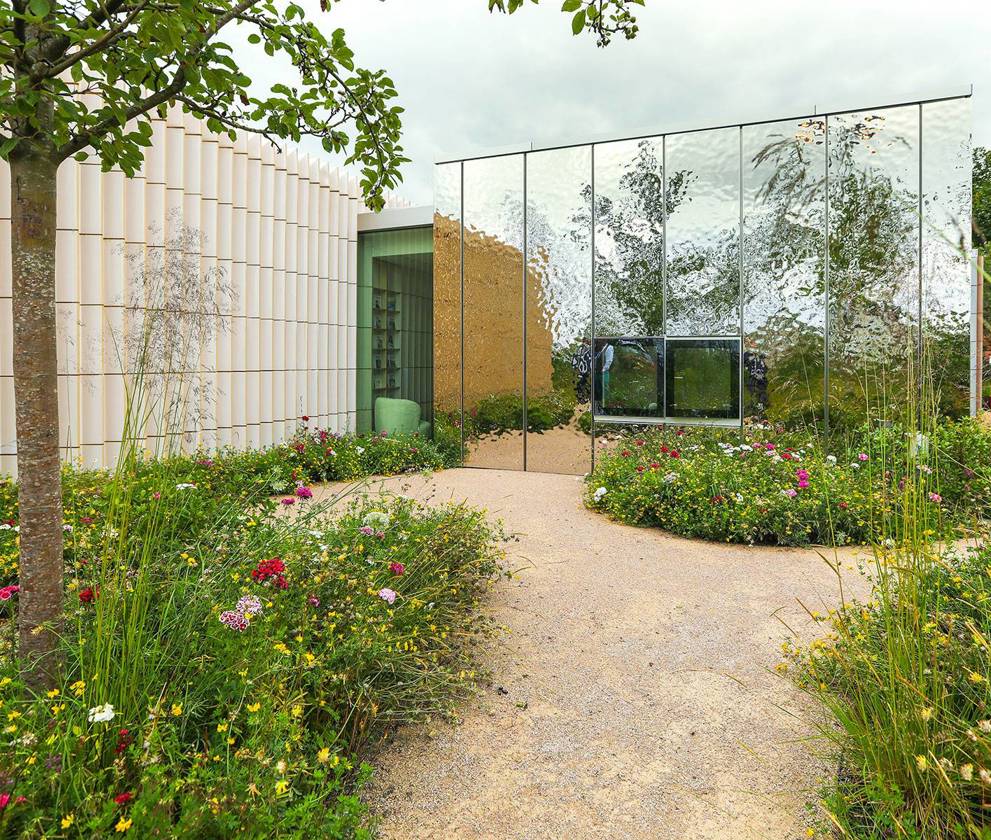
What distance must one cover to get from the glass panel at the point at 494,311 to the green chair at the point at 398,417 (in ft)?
3.15

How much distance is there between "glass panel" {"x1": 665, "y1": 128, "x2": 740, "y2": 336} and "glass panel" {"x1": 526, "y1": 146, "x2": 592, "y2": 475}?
3.25 feet

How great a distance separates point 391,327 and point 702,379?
4.51 m

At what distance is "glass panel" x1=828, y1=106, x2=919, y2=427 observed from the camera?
260 inches

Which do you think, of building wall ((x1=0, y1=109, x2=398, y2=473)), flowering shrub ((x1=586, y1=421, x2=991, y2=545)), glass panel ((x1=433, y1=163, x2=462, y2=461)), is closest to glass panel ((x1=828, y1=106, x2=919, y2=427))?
flowering shrub ((x1=586, y1=421, x2=991, y2=545))

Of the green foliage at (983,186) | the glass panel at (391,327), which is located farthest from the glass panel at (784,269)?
the green foliage at (983,186)

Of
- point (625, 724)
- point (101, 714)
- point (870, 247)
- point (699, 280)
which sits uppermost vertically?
point (870, 247)

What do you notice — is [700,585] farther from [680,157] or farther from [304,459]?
[680,157]

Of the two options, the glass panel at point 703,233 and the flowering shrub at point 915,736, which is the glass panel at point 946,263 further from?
the flowering shrub at point 915,736

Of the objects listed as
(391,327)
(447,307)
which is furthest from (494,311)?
(391,327)

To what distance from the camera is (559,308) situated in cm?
780

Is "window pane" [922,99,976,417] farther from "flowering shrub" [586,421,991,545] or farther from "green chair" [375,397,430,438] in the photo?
"green chair" [375,397,430,438]

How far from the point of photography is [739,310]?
23.3ft

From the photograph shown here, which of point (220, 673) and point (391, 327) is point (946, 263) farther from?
point (220, 673)

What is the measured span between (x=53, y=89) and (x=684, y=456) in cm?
577
